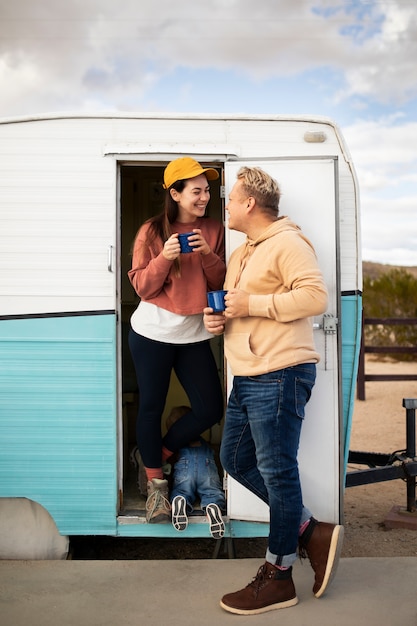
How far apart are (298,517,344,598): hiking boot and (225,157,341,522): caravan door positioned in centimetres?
48

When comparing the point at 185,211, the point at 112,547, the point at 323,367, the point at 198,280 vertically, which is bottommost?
the point at 112,547

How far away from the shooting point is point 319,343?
392 cm

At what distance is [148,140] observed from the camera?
3979 mm

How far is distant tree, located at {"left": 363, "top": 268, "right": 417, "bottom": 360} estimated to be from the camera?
19.6 metres

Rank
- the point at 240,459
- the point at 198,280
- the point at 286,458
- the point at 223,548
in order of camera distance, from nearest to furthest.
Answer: the point at 286,458 → the point at 240,459 → the point at 198,280 → the point at 223,548

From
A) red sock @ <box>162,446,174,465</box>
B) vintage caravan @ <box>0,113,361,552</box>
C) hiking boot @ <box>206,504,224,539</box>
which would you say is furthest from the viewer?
red sock @ <box>162,446,174,465</box>

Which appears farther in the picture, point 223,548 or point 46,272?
point 223,548

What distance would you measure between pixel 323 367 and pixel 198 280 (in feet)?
2.81

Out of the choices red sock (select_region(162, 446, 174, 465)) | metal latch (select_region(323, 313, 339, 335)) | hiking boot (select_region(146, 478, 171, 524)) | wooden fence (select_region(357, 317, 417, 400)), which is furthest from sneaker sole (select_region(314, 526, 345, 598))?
wooden fence (select_region(357, 317, 417, 400))

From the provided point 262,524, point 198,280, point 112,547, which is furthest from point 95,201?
point 112,547

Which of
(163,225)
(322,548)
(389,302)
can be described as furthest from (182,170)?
(389,302)

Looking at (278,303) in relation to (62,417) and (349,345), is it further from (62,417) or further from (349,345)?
(62,417)

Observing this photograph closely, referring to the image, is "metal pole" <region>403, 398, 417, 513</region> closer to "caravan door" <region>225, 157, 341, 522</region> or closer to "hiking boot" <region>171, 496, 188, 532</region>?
"caravan door" <region>225, 157, 341, 522</region>

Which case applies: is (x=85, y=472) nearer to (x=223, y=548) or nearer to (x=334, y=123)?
(x=223, y=548)
